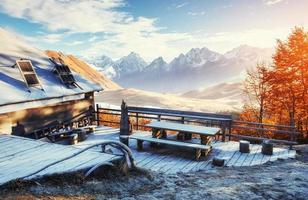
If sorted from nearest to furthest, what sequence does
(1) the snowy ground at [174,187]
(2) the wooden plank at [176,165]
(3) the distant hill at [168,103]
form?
(1) the snowy ground at [174,187]
(2) the wooden plank at [176,165]
(3) the distant hill at [168,103]

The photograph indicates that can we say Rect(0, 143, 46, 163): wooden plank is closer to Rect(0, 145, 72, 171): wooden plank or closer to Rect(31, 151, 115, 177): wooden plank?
Rect(0, 145, 72, 171): wooden plank

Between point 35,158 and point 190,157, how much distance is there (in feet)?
18.0

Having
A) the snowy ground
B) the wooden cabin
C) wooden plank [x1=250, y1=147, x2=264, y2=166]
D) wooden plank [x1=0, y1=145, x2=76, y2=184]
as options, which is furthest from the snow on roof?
wooden plank [x1=250, y1=147, x2=264, y2=166]

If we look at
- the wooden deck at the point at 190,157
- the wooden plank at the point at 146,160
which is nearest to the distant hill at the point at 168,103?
the wooden deck at the point at 190,157

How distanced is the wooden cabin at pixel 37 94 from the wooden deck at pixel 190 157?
239 cm

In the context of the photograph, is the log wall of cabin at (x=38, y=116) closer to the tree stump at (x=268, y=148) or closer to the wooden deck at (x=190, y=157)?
the wooden deck at (x=190, y=157)

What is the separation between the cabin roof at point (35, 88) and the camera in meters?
11.8

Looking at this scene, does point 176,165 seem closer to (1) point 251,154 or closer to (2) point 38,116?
(1) point 251,154

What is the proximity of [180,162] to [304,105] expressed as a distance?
55.5 ft

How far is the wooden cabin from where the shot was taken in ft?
38.3

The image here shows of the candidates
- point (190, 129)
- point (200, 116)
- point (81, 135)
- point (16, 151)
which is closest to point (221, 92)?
point (200, 116)

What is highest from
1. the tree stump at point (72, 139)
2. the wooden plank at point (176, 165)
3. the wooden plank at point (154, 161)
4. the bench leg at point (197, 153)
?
the tree stump at point (72, 139)

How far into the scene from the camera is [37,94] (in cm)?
1271

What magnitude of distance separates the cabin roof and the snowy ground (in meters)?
6.60
